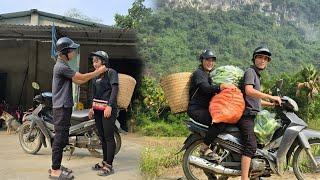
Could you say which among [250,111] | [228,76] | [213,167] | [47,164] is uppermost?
[228,76]

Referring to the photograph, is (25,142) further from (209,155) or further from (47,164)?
(209,155)

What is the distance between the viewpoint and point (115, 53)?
39.3 feet

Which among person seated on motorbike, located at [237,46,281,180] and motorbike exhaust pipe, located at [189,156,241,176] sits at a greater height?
person seated on motorbike, located at [237,46,281,180]

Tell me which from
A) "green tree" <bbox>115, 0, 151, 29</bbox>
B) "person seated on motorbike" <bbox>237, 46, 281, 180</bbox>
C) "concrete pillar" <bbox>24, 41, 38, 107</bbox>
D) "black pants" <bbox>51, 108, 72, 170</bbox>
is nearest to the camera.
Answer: "person seated on motorbike" <bbox>237, 46, 281, 180</bbox>

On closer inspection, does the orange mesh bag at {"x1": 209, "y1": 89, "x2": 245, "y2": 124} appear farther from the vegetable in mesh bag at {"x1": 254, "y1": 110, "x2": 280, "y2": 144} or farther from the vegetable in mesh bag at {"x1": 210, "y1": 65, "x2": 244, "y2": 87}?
the vegetable in mesh bag at {"x1": 254, "y1": 110, "x2": 280, "y2": 144}

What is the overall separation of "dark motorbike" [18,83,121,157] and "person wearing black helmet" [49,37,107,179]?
1.48 metres

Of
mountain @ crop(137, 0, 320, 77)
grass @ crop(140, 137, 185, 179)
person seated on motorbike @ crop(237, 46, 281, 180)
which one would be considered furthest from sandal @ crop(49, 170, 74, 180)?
mountain @ crop(137, 0, 320, 77)

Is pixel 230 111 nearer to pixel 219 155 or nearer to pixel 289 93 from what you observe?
pixel 219 155

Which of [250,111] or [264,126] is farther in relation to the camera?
[264,126]

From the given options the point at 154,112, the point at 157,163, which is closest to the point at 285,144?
the point at 157,163

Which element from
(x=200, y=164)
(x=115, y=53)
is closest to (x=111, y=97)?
(x=200, y=164)

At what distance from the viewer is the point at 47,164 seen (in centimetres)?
593

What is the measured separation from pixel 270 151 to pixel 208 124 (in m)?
0.67

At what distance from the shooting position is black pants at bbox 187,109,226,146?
4324mm
